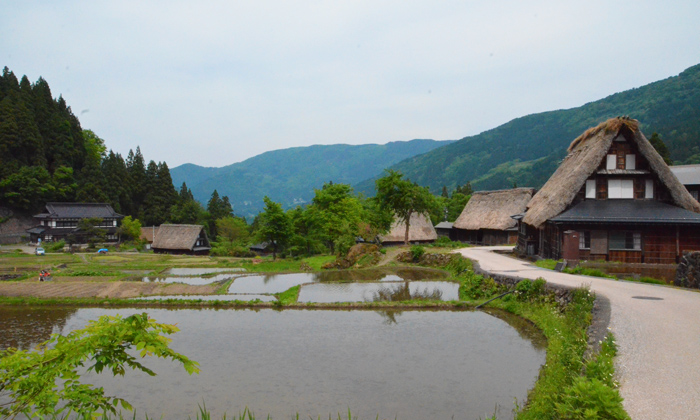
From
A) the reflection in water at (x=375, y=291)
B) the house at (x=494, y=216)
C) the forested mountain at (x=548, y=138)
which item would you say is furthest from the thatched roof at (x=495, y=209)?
the forested mountain at (x=548, y=138)

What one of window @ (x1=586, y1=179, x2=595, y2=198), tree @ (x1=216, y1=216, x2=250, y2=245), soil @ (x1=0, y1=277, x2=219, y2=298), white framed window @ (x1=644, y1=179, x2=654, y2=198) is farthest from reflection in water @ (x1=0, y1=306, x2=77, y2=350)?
tree @ (x1=216, y1=216, x2=250, y2=245)

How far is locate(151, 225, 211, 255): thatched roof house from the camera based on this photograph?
47156mm

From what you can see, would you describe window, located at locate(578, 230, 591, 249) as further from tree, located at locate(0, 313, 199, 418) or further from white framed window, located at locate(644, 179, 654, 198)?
tree, located at locate(0, 313, 199, 418)

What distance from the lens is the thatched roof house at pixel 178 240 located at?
47.2 metres

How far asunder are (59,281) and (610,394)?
2425cm

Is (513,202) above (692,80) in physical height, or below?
below

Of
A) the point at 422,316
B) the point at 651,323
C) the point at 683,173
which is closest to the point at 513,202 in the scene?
the point at 683,173

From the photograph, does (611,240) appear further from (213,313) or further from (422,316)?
(213,313)

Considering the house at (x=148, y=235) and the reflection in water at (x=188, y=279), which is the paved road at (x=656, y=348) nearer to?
the reflection in water at (x=188, y=279)

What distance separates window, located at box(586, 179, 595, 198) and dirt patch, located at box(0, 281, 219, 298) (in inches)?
731

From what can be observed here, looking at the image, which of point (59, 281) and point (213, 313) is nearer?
point (213, 313)

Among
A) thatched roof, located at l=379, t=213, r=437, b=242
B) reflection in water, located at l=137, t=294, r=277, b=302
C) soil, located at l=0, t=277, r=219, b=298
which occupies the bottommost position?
soil, located at l=0, t=277, r=219, b=298

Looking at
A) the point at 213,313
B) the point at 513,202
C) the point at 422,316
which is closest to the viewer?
the point at 422,316

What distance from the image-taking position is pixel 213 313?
14.4 m
